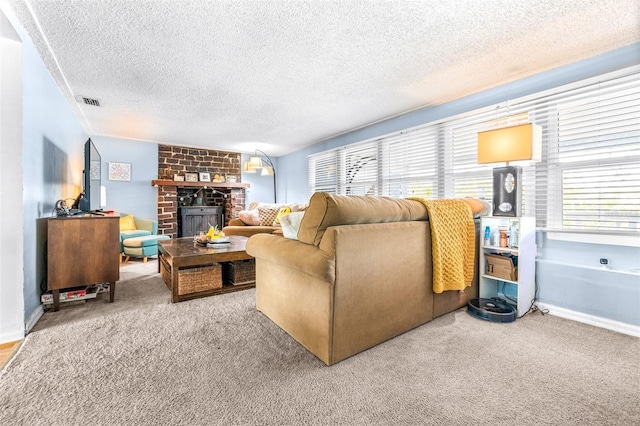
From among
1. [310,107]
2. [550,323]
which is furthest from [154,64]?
[550,323]

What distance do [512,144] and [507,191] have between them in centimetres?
42

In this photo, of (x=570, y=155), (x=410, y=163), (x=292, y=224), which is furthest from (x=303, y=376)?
(x=410, y=163)

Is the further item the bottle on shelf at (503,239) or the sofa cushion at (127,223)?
the sofa cushion at (127,223)

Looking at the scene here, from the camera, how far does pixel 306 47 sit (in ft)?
7.75

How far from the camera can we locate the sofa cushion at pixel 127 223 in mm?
5086

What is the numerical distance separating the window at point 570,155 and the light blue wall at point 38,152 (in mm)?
4020

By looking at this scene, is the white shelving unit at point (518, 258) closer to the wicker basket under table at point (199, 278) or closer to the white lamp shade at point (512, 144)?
the white lamp shade at point (512, 144)

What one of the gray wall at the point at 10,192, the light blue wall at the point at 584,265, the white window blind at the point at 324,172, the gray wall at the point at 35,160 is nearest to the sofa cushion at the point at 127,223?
the gray wall at the point at 35,160

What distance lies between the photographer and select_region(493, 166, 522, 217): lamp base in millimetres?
2494

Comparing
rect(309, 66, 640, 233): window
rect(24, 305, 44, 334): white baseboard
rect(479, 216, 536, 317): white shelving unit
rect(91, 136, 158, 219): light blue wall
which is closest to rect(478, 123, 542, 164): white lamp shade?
rect(309, 66, 640, 233): window

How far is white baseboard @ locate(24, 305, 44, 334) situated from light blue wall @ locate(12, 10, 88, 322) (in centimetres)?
3

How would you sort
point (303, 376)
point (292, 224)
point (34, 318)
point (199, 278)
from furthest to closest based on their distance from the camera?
point (199, 278) < point (34, 318) < point (292, 224) < point (303, 376)

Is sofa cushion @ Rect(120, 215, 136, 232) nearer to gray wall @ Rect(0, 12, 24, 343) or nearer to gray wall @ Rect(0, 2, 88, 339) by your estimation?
gray wall @ Rect(0, 2, 88, 339)

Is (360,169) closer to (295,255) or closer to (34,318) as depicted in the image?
(295,255)
